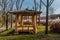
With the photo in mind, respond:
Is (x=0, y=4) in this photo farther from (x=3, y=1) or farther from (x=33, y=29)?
(x=33, y=29)

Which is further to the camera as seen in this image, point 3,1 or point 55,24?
point 3,1

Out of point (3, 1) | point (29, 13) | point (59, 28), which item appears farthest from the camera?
point (3, 1)

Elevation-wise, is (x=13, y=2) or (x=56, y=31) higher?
(x=13, y=2)

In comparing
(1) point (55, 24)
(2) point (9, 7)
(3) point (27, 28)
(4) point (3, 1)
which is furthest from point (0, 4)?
(1) point (55, 24)

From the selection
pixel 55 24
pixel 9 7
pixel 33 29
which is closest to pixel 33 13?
pixel 33 29

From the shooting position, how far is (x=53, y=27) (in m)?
20.5

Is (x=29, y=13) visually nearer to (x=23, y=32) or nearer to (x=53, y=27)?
(x=23, y=32)

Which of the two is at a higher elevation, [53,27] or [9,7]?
[9,7]

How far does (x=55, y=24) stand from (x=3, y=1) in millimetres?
11937

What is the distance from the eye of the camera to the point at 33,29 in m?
19.5

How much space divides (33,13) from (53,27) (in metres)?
3.38

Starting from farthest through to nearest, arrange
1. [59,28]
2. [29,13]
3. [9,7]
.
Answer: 1. [9,7]
2. [59,28]
3. [29,13]

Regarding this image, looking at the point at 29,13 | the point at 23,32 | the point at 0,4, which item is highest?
the point at 0,4

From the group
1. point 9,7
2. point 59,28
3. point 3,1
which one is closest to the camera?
point 59,28
